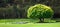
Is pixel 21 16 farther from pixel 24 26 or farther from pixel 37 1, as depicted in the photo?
pixel 24 26

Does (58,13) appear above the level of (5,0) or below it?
below

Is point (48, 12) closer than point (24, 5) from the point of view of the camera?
Yes

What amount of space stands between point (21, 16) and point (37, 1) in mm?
1503

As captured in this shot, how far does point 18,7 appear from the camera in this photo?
15414mm

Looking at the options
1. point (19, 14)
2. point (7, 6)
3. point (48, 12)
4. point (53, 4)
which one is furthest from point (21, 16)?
point (48, 12)

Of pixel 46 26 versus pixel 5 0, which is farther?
pixel 5 0

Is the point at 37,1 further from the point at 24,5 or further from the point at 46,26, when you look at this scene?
the point at 46,26

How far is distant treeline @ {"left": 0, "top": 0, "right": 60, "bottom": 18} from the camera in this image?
49.6ft

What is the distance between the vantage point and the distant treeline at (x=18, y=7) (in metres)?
15.1

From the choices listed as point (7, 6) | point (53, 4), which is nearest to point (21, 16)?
point (7, 6)

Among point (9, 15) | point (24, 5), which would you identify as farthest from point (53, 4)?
point (9, 15)

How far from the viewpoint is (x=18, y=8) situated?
15367mm

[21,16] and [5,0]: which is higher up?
[5,0]

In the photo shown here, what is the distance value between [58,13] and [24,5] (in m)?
2.41
